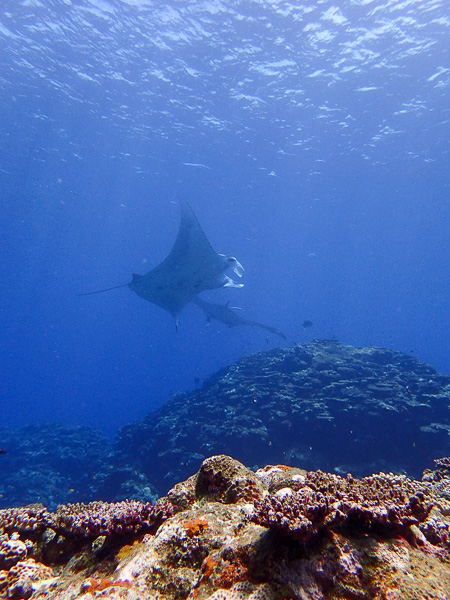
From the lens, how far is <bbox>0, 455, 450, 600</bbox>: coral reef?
1817mm

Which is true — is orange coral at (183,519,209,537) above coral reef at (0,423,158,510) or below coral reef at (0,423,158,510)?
above

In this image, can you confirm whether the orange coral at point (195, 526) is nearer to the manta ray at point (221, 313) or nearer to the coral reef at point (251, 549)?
the coral reef at point (251, 549)

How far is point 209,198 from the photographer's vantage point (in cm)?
4097

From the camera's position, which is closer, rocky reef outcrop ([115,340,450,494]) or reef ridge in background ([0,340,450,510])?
rocky reef outcrop ([115,340,450,494])

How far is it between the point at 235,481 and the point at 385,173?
38.2 m

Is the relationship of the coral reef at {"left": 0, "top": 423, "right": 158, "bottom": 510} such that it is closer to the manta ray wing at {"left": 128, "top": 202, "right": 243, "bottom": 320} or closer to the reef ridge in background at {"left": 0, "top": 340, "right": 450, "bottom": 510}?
the reef ridge in background at {"left": 0, "top": 340, "right": 450, "bottom": 510}

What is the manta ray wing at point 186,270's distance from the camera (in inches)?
535

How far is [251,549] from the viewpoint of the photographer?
204 cm

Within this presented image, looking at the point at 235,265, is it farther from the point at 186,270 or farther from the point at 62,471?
the point at 62,471

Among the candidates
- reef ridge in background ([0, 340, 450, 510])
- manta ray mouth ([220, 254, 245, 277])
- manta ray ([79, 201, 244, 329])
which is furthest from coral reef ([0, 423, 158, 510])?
manta ray mouth ([220, 254, 245, 277])

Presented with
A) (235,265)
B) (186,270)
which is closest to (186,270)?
(186,270)

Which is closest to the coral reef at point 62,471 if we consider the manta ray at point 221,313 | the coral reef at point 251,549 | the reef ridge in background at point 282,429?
the reef ridge in background at point 282,429

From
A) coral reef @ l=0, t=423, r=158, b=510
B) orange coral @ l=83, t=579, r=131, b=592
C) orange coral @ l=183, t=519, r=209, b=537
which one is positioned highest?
orange coral @ l=183, t=519, r=209, b=537

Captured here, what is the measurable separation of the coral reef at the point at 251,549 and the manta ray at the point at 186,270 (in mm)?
10960
